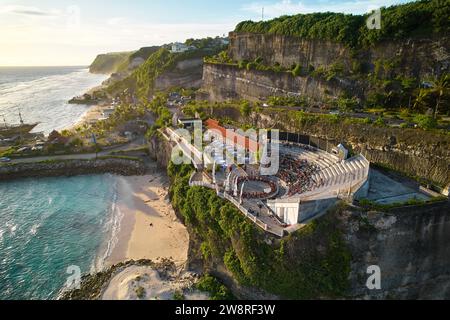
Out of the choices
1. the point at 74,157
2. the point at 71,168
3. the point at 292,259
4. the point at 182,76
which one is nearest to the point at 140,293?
the point at 292,259

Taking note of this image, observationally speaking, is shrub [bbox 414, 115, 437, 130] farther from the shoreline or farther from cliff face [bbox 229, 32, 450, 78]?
the shoreline

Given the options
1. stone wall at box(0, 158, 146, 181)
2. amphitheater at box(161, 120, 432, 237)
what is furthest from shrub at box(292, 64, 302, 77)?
stone wall at box(0, 158, 146, 181)

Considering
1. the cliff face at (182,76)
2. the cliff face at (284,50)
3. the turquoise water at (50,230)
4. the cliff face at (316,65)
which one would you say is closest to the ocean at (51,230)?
the turquoise water at (50,230)

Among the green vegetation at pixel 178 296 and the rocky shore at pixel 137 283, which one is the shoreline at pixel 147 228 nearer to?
the rocky shore at pixel 137 283

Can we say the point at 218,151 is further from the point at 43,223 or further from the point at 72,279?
the point at 43,223

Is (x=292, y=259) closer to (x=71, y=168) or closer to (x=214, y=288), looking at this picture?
(x=214, y=288)

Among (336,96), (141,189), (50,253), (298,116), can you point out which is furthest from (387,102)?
(50,253)
